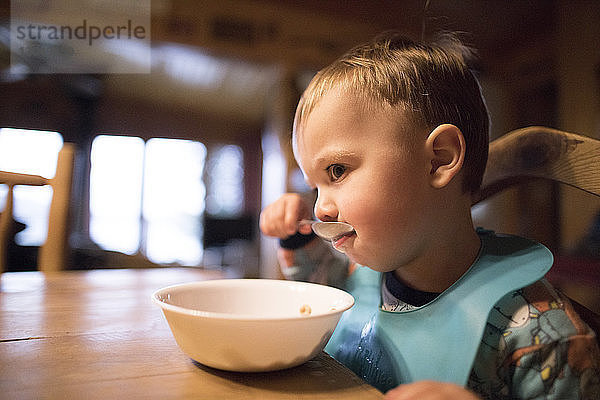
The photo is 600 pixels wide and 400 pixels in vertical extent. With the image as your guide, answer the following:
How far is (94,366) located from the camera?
441 mm

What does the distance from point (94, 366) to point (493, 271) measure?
0.48 meters

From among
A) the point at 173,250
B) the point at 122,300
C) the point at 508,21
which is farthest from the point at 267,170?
the point at 122,300

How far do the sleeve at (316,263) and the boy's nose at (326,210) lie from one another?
0.23 metres

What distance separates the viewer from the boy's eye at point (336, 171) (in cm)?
63

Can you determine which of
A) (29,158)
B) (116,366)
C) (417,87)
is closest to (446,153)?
(417,87)

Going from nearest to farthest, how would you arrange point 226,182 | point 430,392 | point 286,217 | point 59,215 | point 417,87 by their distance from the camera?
point 430,392 → point 417,87 → point 286,217 → point 59,215 → point 226,182

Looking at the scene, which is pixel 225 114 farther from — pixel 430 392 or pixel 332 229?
pixel 430 392

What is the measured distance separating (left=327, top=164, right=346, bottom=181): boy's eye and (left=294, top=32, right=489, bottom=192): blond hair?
0.30 feet

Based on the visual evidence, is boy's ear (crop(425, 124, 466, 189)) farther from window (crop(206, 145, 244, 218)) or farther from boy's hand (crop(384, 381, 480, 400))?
window (crop(206, 145, 244, 218))

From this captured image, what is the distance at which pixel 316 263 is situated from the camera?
890 millimetres

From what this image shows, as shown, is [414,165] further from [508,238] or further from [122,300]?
[122,300]

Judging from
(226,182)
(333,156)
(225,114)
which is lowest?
(226,182)

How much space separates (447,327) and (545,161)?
0.29m

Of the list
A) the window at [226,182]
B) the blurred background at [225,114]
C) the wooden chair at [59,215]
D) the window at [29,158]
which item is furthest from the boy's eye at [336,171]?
the window at [226,182]
